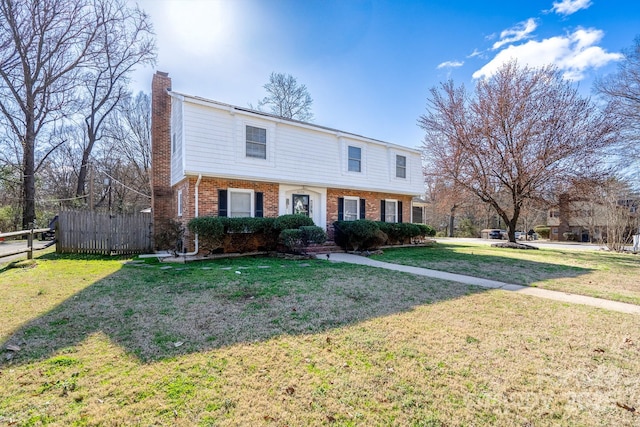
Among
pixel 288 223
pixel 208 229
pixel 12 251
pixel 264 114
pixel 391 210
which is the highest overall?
pixel 264 114

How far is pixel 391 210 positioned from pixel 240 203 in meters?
8.42

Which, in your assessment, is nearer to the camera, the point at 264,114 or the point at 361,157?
the point at 264,114

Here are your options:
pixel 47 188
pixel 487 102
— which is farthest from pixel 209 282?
pixel 47 188

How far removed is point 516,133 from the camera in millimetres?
17203

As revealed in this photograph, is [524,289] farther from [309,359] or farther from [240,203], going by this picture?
[240,203]

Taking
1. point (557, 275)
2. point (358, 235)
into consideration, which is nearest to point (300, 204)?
point (358, 235)

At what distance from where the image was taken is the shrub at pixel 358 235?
39.1 feet

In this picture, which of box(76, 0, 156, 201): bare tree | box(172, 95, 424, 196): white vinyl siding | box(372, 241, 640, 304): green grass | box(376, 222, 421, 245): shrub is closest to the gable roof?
box(172, 95, 424, 196): white vinyl siding

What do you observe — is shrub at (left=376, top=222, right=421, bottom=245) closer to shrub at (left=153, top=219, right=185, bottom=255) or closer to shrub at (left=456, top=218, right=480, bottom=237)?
shrub at (left=153, top=219, right=185, bottom=255)

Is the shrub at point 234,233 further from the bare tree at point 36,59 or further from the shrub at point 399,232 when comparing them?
the bare tree at point 36,59

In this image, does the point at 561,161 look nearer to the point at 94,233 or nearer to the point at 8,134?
the point at 94,233

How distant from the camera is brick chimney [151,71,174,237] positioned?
43.3 feet

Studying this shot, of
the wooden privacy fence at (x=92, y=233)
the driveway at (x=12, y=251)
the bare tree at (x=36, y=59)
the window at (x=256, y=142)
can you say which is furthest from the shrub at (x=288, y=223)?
the bare tree at (x=36, y=59)

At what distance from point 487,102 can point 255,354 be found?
770 inches
